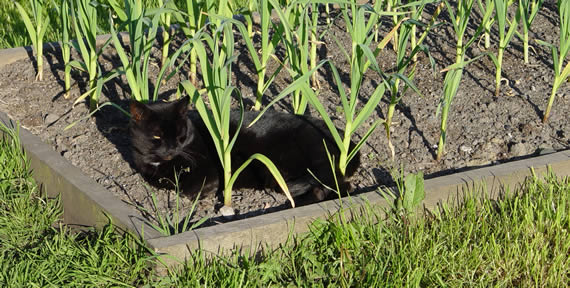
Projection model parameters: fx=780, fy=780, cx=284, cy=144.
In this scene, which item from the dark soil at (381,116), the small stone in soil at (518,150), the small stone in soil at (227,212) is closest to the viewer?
the small stone in soil at (227,212)

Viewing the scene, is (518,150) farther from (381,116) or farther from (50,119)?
(50,119)

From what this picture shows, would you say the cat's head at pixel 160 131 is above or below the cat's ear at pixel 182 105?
below

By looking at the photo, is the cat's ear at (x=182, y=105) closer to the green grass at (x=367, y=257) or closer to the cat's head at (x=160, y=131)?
the cat's head at (x=160, y=131)

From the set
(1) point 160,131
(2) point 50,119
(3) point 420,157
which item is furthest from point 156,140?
(3) point 420,157

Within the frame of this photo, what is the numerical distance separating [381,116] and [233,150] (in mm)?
890

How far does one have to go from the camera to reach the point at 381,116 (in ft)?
13.1

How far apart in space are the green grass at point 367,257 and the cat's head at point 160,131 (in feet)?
1.42

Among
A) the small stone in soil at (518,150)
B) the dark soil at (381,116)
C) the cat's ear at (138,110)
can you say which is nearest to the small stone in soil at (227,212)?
the dark soil at (381,116)

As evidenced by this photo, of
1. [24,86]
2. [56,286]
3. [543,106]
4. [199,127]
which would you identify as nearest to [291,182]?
[199,127]

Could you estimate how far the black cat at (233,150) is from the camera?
3.29m

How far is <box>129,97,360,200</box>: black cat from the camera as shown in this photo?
3287 millimetres

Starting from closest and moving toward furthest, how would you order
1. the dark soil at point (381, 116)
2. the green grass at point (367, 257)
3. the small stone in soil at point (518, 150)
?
the green grass at point (367, 257)
the dark soil at point (381, 116)
the small stone in soil at point (518, 150)

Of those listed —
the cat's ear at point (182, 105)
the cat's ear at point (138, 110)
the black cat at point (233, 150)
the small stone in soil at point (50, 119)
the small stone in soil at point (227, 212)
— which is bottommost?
the small stone in soil at point (50, 119)

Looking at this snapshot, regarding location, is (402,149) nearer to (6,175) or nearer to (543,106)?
(543,106)
